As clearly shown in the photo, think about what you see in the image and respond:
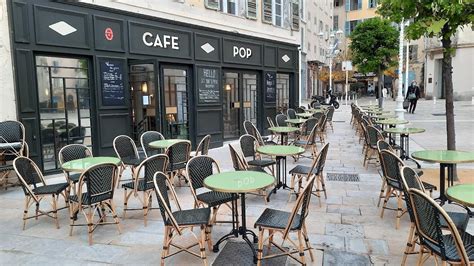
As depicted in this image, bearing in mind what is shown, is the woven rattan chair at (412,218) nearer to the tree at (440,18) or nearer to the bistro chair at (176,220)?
the bistro chair at (176,220)

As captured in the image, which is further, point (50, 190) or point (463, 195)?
point (50, 190)

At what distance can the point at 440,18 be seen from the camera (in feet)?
18.1

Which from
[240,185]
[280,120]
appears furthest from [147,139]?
[280,120]

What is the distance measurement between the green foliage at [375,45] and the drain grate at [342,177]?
10239mm

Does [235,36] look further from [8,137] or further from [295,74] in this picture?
[8,137]

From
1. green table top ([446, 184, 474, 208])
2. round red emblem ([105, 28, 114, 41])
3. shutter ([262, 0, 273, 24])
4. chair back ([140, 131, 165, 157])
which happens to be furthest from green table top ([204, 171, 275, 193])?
shutter ([262, 0, 273, 24])

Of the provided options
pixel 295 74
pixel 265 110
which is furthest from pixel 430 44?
pixel 265 110

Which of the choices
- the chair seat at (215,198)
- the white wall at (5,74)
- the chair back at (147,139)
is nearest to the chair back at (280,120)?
the chair back at (147,139)

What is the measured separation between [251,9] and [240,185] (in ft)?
30.9

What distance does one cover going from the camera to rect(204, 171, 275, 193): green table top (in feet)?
11.5

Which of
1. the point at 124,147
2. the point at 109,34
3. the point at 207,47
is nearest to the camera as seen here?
the point at 124,147

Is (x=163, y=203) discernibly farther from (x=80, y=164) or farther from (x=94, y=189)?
(x=80, y=164)

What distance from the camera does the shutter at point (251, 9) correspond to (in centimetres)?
1177

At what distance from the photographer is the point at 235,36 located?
11117mm
